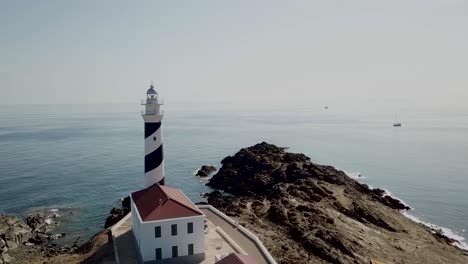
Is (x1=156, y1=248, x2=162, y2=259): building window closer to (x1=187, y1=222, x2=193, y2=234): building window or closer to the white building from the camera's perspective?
the white building

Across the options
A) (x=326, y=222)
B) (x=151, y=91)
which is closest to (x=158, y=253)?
(x=151, y=91)

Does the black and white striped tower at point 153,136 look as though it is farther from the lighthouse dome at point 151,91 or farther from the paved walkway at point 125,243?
the paved walkway at point 125,243

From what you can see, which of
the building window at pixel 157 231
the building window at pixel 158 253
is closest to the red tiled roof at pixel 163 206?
the building window at pixel 157 231

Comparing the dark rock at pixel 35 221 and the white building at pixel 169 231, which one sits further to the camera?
the dark rock at pixel 35 221

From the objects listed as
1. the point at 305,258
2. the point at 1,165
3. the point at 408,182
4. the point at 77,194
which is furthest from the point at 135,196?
the point at 1,165

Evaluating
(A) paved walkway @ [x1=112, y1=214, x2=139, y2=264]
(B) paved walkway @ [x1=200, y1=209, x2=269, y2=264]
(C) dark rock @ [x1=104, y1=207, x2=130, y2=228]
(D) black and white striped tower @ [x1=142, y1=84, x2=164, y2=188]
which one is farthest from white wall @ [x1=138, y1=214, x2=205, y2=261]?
(C) dark rock @ [x1=104, y1=207, x2=130, y2=228]

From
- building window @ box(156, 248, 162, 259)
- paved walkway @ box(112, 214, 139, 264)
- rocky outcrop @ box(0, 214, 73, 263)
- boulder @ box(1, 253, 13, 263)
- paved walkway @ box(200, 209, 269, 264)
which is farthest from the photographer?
rocky outcrop @ box(0, 214, 73, 263)
